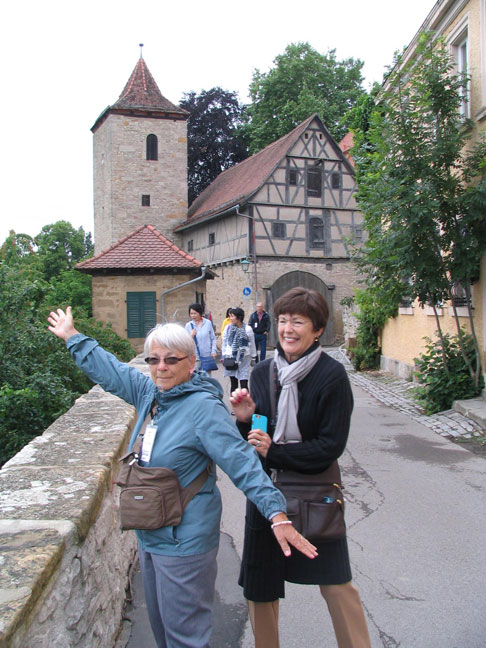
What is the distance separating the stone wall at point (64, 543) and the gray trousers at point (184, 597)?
1.07 feet

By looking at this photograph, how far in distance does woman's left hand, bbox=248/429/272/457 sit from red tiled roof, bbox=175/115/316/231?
2511cm

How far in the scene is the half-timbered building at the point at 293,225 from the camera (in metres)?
27.7

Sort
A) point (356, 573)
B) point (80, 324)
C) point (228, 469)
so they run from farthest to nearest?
1. point (80, 324)
2. point (356, 573)
3. point (228, 469)

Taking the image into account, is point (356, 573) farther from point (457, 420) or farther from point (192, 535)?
point (457, 420)

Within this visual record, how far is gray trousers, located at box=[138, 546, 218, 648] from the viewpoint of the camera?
2471 mm

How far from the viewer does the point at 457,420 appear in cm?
930

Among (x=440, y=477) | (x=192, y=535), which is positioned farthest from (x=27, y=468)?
(x=440, y=477)

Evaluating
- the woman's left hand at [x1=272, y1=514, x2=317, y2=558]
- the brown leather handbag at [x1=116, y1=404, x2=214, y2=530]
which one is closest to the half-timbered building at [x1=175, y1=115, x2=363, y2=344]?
the brown leather handbag at [x1=116, y1=404, x2=214, y2=530]

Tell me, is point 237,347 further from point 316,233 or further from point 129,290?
point 316,233

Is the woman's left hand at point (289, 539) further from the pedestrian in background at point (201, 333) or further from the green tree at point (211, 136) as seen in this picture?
the green tree at point (211, 136)

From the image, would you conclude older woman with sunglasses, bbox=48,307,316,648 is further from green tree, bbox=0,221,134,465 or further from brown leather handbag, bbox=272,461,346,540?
green tree, bbox=0,221,134,465

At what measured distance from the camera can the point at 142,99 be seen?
37844 millimetres

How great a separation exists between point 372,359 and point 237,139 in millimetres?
29745

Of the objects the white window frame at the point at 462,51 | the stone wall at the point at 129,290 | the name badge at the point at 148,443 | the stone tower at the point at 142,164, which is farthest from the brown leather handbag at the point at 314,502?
the stone tower at the point at 142,164
